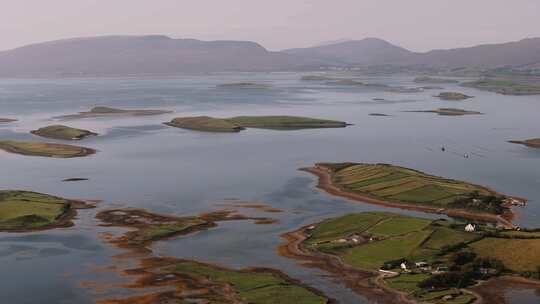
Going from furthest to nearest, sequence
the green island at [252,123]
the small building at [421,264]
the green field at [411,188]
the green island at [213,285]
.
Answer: the green island at [252,123] < the green field at [411,188] < the small building at [421,264] < the green island at [213,285]

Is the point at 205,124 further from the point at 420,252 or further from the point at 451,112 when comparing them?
the point at 420,252

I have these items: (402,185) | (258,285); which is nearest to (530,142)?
(402,185)

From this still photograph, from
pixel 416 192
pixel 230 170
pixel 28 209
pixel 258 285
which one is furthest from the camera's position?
pixel 230 170

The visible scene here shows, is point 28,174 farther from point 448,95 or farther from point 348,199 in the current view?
point 448,95

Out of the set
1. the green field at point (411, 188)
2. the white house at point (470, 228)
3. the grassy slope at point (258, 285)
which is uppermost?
the white house at point (470, 228)

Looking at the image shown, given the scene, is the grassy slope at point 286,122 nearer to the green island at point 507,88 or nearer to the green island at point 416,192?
the green island at point 416,192

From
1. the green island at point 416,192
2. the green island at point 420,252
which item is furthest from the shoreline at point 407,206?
the green island at point 420,252
